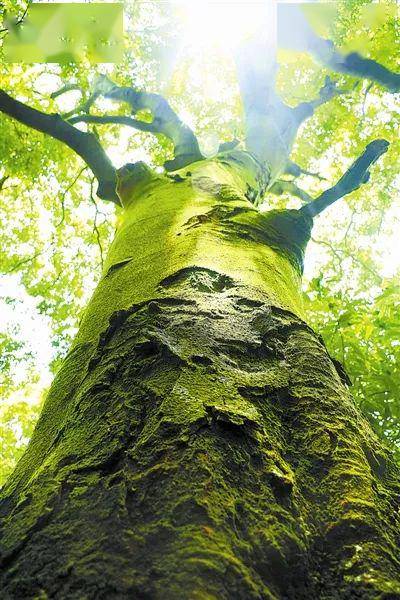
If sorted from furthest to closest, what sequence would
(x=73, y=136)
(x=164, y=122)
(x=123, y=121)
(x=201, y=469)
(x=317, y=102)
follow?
1. (x=317, y=102)
2. (x=123, y=121)
3. (x=164, y=122)
4. (x=73, y=136)
5. (x=201, y=469)

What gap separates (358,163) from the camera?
341 centimetres

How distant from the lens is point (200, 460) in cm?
88

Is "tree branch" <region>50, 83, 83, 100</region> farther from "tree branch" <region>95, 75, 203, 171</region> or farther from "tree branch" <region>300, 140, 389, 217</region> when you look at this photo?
"tree branch" <region>300, 140, 389, 217</region>

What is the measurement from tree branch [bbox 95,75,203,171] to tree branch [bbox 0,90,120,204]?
92cm

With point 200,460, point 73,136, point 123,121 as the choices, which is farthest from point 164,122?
point 200,460

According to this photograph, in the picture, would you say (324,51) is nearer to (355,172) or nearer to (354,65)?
(354,65)

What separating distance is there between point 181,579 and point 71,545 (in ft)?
0.69

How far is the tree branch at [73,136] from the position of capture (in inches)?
166

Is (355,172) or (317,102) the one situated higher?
(317,102)

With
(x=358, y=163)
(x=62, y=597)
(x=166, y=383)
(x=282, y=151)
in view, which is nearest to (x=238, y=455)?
(x=166, y=383)

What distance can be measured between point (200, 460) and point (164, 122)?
5655mm

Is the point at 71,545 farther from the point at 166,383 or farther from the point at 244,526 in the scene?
the point at 166,383

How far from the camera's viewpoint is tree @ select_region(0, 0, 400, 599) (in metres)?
0.73

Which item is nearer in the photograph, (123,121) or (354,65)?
(354,65)
